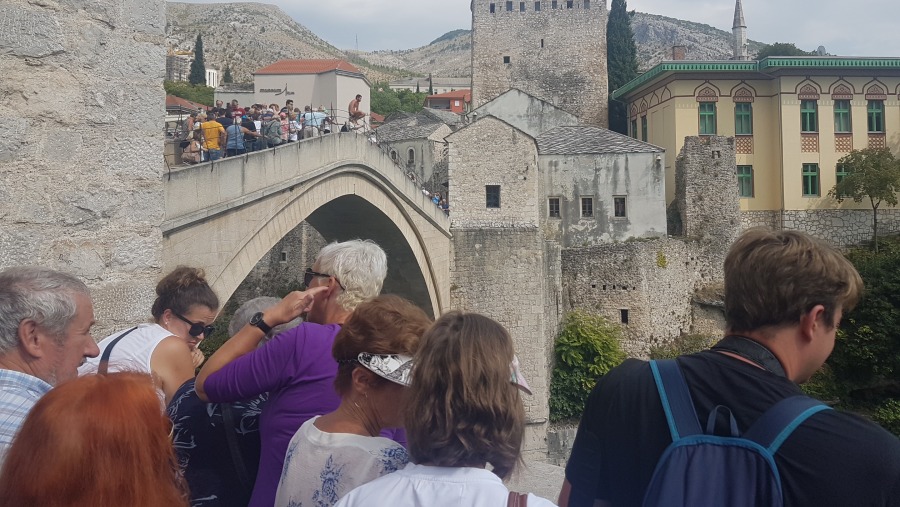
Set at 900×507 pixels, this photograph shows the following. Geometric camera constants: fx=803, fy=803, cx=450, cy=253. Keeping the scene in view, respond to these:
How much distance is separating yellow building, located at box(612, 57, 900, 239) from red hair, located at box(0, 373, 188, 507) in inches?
1029

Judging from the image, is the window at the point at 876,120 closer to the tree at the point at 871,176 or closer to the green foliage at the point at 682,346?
the tree at the point at 871,176

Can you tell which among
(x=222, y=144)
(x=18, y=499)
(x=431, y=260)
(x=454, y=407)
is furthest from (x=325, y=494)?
(x=431, y=260)

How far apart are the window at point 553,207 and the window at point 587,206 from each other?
0.77 metres

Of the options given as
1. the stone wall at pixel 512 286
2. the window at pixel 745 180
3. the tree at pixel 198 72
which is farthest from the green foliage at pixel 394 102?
the stone wall at pixel 512 286

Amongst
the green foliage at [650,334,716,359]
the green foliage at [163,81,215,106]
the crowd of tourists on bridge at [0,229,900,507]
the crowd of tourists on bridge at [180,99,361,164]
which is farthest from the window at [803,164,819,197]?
the green foliage at [163,81,215,106]

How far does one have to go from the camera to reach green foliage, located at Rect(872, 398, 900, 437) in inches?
656

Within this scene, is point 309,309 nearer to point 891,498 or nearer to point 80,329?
point 80,329

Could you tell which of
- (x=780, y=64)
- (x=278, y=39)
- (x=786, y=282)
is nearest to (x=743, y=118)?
(x=780, y=64)

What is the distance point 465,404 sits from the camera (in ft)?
6.08

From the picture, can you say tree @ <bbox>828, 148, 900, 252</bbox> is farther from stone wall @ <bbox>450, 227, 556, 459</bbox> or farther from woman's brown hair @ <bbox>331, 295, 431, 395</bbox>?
woman's brown hair @ <bbox>331, 295, 431, 395</bbox>

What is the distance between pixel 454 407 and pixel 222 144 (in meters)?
8.54

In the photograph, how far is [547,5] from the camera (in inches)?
1399

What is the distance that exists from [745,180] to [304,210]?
785 inches

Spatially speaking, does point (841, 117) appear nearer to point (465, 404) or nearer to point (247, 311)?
point (247, 311)
